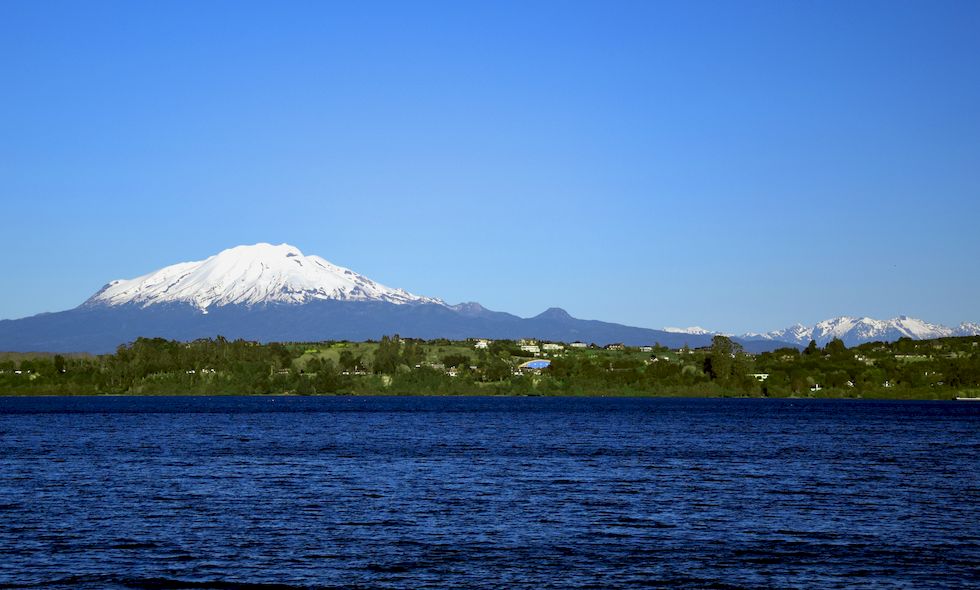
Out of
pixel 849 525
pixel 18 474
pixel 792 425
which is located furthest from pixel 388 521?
pixel 792 425

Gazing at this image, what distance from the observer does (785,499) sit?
71.9 metres

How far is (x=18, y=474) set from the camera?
86.9m

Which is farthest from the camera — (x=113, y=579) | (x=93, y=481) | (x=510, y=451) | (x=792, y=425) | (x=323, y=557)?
(x=792, y=425)

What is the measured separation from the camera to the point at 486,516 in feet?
206

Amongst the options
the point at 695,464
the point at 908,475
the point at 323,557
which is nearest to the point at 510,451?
the point at 695,464

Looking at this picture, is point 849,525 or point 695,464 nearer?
point 849,525

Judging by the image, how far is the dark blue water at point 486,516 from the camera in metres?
46.9

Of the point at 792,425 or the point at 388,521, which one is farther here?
the point at 792,425

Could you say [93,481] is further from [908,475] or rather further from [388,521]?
[908,475]

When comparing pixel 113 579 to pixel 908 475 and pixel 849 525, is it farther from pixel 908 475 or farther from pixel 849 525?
pixel 908 475

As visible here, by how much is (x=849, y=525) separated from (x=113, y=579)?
37.1m

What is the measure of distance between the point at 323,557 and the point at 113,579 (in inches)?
361

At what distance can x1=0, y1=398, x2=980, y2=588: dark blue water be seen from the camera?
4694 centimetres

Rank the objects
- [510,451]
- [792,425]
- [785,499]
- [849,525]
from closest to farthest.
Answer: [849,525] → [785,499] → [510,451] → [792,425]
